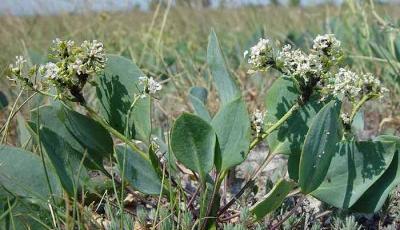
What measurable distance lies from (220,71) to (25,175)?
1.32 ft

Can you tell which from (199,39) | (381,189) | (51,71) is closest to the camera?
(51,71)

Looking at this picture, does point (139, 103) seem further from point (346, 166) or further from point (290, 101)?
point (346, 166)

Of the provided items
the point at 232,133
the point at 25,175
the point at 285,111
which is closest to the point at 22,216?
the point at 25,175

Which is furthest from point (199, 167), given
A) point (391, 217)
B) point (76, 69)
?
point (391, 217)

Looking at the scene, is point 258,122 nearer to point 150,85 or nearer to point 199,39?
point 150,85

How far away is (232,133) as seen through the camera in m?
0.92

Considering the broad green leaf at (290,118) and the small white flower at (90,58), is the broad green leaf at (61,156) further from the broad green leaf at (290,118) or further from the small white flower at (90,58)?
the broad green leaf at (290,118)

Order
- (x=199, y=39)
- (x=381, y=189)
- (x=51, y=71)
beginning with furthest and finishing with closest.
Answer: (x=199, y=39)
(x=381, y=189)
(x=51, y=71)

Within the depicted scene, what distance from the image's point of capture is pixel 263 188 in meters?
1.40

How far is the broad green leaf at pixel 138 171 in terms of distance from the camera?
36.9 inches

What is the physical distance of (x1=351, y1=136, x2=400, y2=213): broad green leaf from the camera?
983mm

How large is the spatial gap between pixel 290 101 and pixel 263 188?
466 millimetres

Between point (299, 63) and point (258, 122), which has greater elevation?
point (299, 63)

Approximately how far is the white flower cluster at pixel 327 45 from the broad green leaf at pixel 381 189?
0.19m
